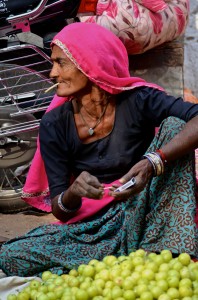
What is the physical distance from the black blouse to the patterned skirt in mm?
183

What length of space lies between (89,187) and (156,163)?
34cm

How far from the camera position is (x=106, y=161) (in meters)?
3.74

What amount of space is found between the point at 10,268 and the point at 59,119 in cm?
80

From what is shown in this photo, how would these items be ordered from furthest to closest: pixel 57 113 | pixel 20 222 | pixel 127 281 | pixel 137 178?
1. pixel 20 222
2. pixel 57 113
3. pixel 137 178
4. pixel 127 281

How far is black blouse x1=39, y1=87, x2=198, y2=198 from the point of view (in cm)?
374

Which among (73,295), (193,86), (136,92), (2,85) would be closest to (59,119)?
(136,92)

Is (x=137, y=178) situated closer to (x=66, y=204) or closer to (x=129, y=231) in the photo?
(x=129, y=231)

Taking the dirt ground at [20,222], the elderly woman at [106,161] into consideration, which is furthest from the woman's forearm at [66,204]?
the dirt ground at [20,222]

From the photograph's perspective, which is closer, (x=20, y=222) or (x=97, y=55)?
(x=97, y=55)

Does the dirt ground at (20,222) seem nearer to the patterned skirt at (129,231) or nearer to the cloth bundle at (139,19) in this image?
the patterned skirt at (129,231)

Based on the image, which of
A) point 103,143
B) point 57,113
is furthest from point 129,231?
point 57,113

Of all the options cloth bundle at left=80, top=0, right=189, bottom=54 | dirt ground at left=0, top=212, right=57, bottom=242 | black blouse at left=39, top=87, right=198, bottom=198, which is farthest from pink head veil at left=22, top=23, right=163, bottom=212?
cloth bundle at left=80, top=0, right=189, bottom=54

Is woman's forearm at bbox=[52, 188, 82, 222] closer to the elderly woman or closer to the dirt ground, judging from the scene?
the elderly woman

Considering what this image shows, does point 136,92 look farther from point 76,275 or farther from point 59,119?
point 76,275
